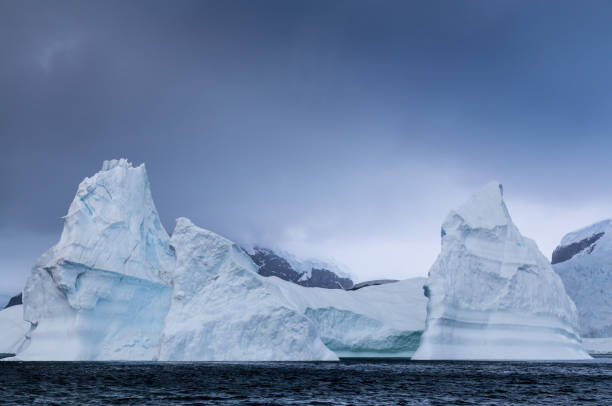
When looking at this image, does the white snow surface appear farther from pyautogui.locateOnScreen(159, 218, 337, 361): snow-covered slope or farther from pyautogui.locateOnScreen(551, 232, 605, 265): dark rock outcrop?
pyautogui.locateOnScreen(551, 232, 605, 265): dark rock outcrop

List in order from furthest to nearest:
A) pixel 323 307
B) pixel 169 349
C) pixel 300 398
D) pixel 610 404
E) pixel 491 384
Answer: pixel 323 307
pixel 169 349
pixel 491 384
pixel 300 398
pixel 610 404

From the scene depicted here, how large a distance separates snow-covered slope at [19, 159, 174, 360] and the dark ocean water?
937 cm

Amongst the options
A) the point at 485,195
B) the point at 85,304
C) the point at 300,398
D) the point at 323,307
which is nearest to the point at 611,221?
the point at 485,195

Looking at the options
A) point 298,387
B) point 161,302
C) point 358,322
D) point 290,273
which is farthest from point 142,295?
point 290,273

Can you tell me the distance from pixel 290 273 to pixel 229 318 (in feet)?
402

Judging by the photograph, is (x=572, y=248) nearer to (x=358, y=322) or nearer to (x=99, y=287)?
(x=358, y=322)

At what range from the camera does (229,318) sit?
33500 millimetres

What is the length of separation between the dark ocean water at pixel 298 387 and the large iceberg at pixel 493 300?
8862mm

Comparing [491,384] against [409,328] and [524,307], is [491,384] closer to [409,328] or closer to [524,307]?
[524,307]

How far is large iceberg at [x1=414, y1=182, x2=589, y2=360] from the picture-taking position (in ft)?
124

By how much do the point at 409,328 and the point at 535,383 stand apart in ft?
71.9

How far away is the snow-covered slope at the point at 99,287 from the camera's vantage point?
37469 millimetres

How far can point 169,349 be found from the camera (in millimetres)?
33094

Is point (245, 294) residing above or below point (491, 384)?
above
